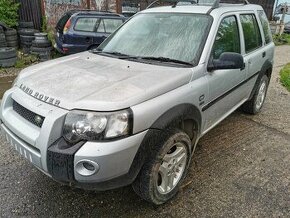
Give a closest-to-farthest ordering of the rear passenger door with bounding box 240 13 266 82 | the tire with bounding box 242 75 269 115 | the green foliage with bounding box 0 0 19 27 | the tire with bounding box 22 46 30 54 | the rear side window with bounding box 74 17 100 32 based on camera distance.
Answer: the rear passenger door with bounding box 240 13 266 82 → the tire with bounding box 242 75 269 115 → the rear side window with bounding box 74 17 100 32 → the tire with bounding box 22 46 30 54 → the green foliage with bounding box 0 0 19 27

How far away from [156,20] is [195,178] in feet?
6.43

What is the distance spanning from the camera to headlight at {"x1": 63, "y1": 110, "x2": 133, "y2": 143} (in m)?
2.34

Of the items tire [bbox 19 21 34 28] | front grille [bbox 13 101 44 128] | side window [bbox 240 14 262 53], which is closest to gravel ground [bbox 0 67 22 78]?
tire [bbox 19 21 34 28]

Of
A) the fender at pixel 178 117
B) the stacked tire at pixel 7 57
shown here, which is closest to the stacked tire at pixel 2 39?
the stacked tire at pixel 7 57

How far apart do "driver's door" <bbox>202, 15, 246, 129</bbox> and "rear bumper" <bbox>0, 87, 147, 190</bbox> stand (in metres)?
1.26

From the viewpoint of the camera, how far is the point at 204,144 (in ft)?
13.9

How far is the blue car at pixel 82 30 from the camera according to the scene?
8609mm

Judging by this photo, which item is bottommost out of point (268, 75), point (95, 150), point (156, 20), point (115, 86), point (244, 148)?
point (244, 148)

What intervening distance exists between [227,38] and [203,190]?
184 cm

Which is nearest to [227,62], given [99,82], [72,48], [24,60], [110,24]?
[99,82]

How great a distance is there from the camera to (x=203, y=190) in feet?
10.7

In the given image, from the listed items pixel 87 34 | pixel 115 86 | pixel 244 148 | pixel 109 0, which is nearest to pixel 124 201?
pixel 115 86

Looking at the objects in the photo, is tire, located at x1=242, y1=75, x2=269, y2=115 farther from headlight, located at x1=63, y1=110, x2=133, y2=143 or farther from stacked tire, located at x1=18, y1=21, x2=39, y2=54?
stacked tire, located at x1=18, y1=21, x2=39, y2=54

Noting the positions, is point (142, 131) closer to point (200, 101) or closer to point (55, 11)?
point (200, 101)
